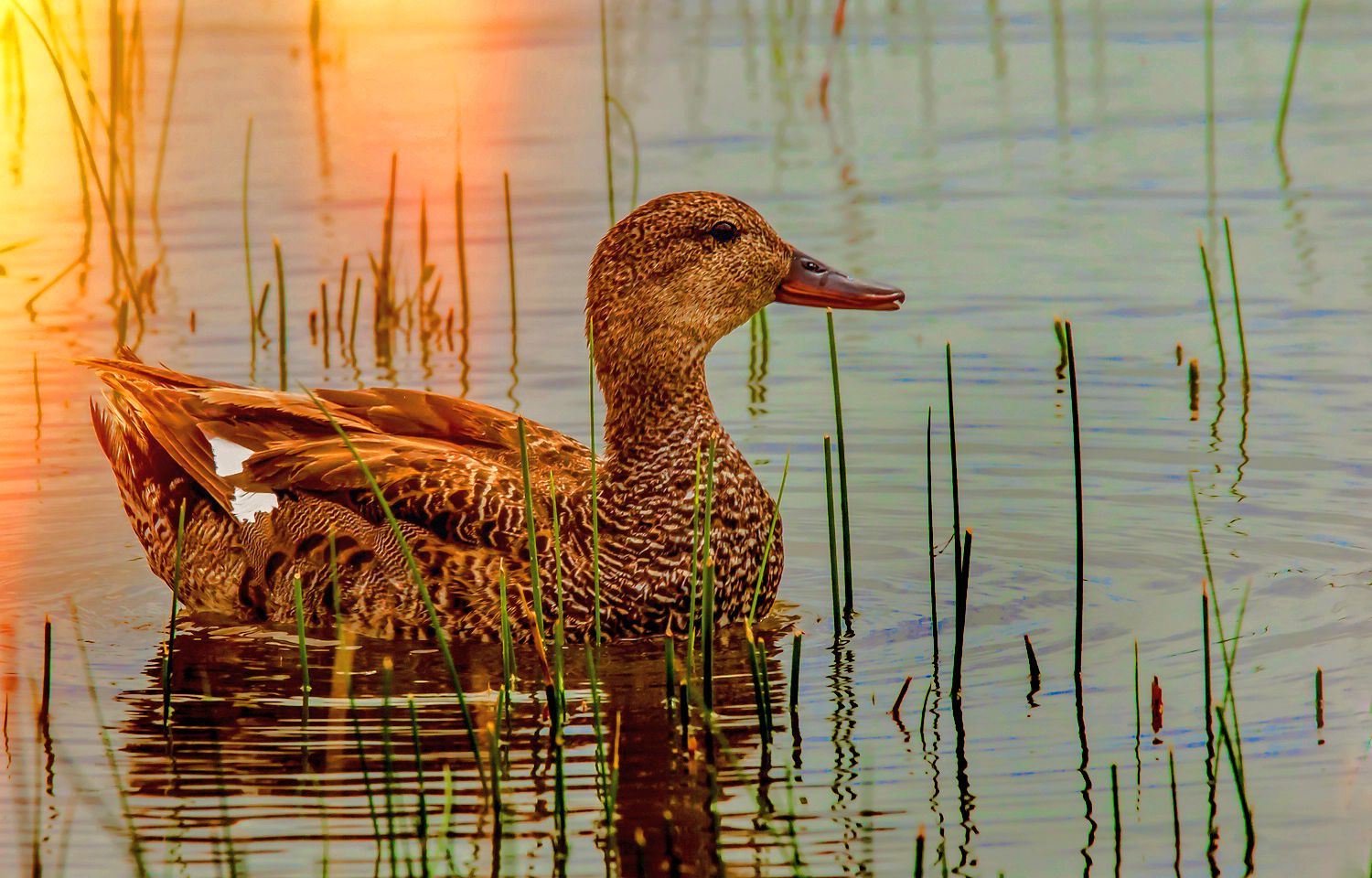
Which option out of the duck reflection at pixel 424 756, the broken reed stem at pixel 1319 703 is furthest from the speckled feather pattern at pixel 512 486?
the broken reed stem at pixel 1319 703

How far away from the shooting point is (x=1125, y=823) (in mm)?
5023

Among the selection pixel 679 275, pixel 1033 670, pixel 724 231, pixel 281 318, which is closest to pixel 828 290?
pixel 724 231

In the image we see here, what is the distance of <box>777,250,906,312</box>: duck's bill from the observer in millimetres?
7246

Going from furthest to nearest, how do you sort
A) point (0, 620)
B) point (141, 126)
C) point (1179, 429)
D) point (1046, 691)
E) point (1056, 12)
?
point (1056, 12), point (141, 126), point (1179, 429), point (0, 620), point (1046, 691)

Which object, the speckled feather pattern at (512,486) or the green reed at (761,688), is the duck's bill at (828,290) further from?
the green reed at (761,688)

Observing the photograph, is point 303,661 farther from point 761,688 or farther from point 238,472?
point 238,472

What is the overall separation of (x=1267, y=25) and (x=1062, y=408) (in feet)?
27.1

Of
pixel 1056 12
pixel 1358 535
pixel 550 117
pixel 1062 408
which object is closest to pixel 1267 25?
pixel 1056 12

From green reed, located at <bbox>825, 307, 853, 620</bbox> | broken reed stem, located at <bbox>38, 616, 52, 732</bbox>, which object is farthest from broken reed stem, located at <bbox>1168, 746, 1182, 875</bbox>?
broken reed stem, located at <bbox>38, 616, 52, 732</bbox>

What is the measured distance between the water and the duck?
202 millimetres

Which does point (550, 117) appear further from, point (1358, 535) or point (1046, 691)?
point (1046, 691)

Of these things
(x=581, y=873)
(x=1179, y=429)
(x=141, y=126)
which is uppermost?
(x=141, y=126)

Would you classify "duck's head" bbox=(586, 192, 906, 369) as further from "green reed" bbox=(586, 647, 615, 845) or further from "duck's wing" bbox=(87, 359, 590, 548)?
"green reed" bbox=(586, 647, 615, 845)

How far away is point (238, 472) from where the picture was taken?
742 centimetres
